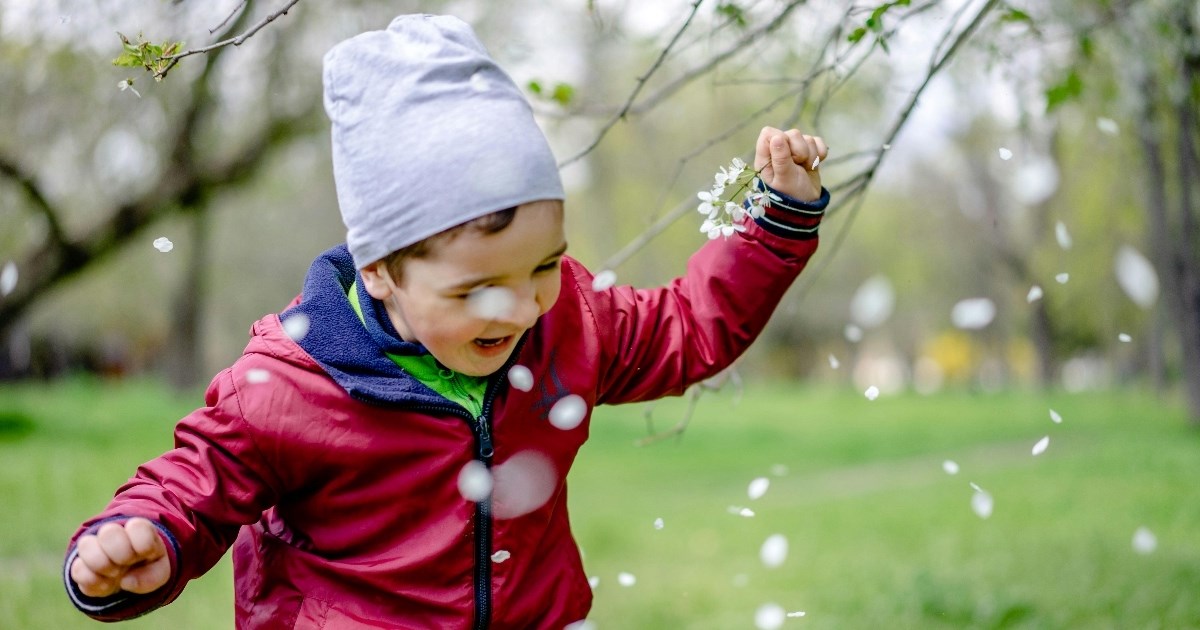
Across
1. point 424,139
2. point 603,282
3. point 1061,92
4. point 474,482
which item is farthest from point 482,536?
point 1061,92

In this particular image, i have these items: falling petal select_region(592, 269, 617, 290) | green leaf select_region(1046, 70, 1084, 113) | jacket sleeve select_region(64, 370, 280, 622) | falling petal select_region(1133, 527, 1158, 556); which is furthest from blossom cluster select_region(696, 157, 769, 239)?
falling petal select_region(1133, 527, 1158, 556)

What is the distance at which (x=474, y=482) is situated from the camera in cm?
202

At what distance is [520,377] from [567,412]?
0.37 feet

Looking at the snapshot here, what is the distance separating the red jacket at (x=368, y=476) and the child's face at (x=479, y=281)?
13 centimetres

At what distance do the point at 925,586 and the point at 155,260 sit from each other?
1711 centimetres

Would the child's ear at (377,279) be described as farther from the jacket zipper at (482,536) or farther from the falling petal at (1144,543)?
the falling petal at (1144,543)

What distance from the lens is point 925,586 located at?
4176mm

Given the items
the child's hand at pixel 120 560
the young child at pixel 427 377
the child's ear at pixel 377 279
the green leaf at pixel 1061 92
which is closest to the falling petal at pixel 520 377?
the young child at pixel 427 377

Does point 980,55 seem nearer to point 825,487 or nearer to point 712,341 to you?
point 712,341

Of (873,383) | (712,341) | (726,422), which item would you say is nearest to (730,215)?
(712,341)

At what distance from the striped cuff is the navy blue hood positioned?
0.69 metres

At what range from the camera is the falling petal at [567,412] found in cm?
212

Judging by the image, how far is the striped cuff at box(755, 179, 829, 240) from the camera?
2186 millimetres

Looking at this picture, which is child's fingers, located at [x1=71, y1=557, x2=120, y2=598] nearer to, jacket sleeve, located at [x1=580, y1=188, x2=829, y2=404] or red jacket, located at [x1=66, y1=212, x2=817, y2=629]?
red jacket, located at [x1=66, y1=212, x2=817, y2=629]
